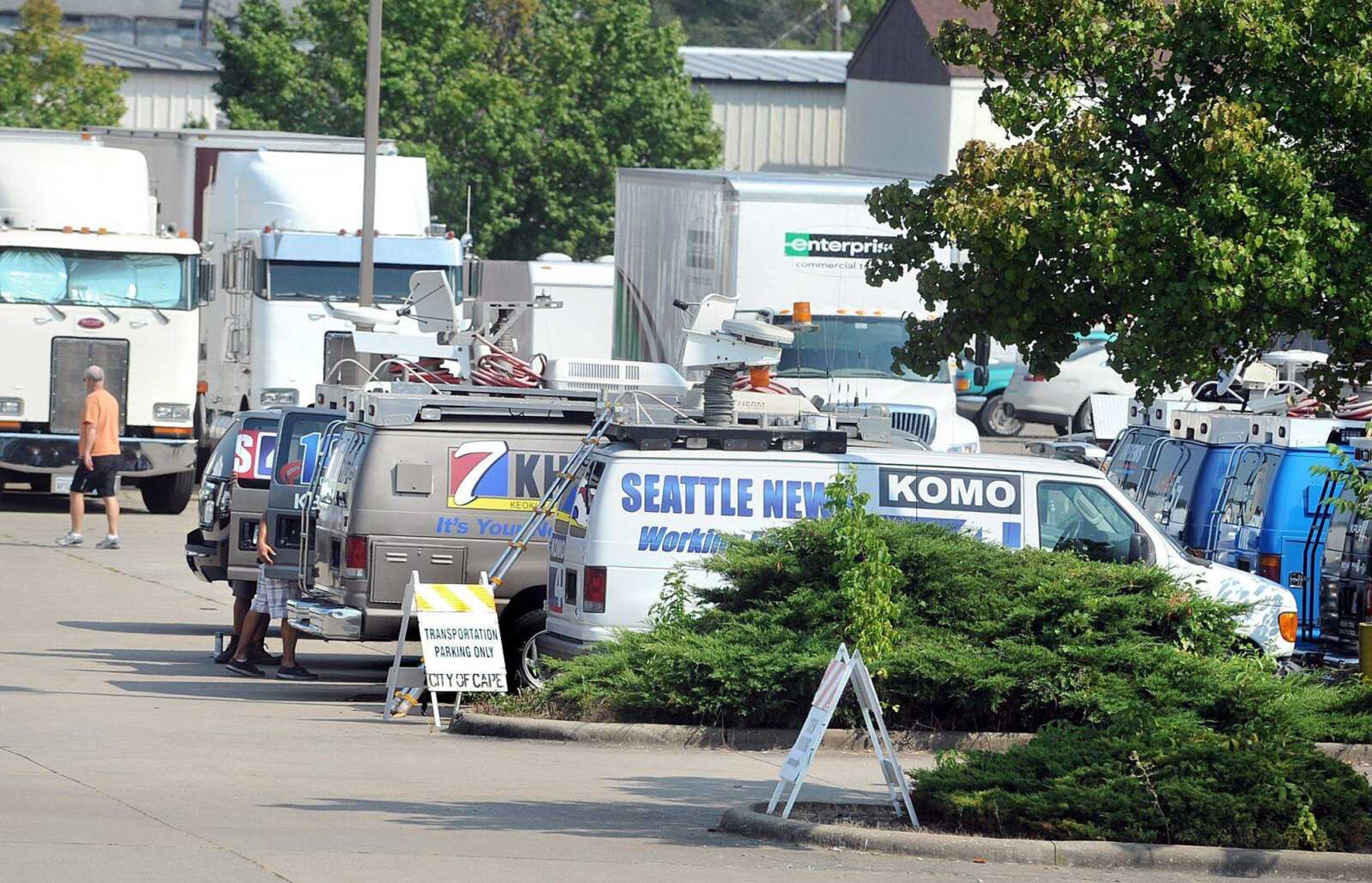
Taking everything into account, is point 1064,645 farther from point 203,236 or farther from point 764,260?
point 203,236

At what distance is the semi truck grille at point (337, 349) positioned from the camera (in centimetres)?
2750

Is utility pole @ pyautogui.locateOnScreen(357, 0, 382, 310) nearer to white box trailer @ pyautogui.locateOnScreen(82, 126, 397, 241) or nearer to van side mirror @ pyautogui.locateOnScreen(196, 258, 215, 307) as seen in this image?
van side mirror @ pyautogui.locateOnScreen(196, 258, 215, 307)

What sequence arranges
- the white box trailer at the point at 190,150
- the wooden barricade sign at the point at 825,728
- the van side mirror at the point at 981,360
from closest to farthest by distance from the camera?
the wooden barricade sign at the point at 825,728 → the van side mirror at the point at 981,360 → the white box trailer at the point at 190,150

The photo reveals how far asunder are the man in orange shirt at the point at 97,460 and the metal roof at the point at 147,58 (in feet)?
141

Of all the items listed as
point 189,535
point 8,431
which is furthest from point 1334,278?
point 8,431

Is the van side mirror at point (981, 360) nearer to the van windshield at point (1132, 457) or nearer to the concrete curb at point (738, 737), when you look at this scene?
the van windshield at point (1132, 457)

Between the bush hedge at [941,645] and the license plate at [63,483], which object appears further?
the license plate at [63,483]

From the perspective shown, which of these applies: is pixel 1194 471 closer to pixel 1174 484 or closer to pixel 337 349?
pixel 1174 484

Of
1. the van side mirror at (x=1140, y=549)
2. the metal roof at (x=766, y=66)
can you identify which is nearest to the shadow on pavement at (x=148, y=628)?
the van side mirror at (x=1140, y=549)

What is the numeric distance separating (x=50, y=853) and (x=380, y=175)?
70.7ft

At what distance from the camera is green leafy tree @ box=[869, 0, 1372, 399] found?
1151cm

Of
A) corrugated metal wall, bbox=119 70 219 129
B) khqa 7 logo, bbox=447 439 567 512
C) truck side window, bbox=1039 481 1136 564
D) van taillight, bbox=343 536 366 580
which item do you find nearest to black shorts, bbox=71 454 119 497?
van taillight, bbox=343 536 366 580

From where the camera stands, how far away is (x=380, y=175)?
29.5m

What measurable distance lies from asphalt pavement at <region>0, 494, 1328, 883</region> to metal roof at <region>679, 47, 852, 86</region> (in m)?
50.9
